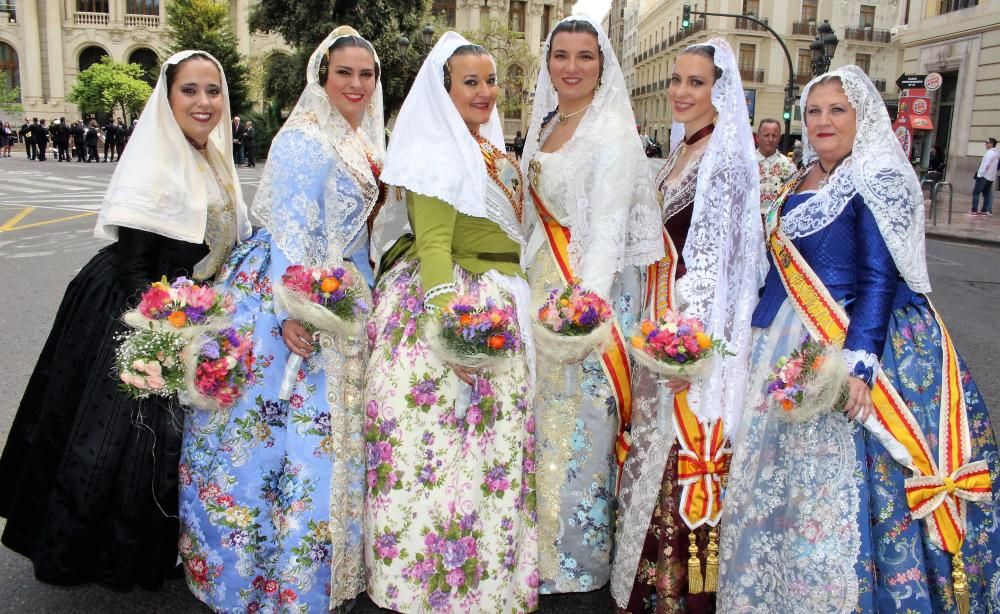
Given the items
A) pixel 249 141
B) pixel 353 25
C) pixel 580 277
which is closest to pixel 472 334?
pixel 580 277

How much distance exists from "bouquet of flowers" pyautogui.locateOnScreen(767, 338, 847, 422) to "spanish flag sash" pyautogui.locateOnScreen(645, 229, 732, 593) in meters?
0.39

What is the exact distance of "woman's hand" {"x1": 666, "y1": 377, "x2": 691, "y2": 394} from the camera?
2.71 meters

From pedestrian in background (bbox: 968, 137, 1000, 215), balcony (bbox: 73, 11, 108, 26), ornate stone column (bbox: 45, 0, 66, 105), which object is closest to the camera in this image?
pedestrian in background (bbox: 968, 137, 1000, 215)

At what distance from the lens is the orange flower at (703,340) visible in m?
2.57

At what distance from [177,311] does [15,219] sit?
13.1 metres

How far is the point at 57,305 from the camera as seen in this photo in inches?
301

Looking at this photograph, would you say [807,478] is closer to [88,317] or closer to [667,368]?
[667,368]

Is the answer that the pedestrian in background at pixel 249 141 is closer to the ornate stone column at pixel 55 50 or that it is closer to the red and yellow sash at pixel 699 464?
the ornate stone column at pixel 55 50

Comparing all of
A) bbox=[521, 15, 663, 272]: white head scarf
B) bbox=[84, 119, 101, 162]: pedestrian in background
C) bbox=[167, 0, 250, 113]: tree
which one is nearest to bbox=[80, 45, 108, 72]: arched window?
bbox=[167, 0, 250, 113]: tree

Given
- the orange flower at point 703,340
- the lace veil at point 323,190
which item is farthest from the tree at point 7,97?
the orange flower at point 703,340

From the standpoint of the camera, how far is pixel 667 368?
2580mm

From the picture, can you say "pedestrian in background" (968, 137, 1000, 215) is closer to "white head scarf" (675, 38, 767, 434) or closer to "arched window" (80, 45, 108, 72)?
"white head scarf" (675, 38, 767, 434)

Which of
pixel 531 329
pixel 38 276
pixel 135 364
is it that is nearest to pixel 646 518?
pixel 531 329

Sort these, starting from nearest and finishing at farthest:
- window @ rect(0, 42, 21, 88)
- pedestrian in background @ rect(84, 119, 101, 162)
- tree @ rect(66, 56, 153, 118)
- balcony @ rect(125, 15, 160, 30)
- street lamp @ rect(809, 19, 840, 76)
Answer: street lamp @ rect(809, 19, 840, 76) < pedestrian in background @ rect(84, 119, 101, 162) < tree @ rect(66, 56, 153, 118) < balcony @ rect(125, 15, 160, 30) < window @ rect(0, 42, 21, 88)
